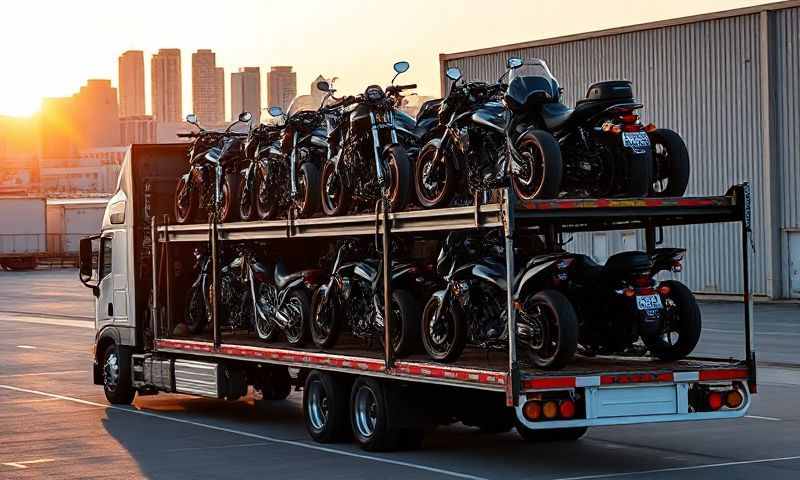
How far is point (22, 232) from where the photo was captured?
86125mm

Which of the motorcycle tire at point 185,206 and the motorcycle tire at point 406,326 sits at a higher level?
the motorcycle tire at point 185,206

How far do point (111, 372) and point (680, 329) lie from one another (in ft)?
29.1

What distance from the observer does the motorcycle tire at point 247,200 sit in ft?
58.1

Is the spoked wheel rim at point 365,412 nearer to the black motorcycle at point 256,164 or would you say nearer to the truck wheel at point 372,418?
the truck wheel at point 372,418

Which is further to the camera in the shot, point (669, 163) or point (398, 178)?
point (398, 178)

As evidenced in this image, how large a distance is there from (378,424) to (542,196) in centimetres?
277

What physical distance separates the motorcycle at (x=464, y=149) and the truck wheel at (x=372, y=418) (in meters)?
1.77

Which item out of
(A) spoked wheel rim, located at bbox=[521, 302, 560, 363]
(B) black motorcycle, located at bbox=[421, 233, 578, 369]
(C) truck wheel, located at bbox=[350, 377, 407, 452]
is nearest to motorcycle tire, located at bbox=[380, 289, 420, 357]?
Result: (B) black motorcycle, located at bbox=[421, 233, 578, 369]

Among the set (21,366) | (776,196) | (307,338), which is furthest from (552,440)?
(776,196)

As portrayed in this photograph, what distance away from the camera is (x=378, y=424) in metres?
14.3

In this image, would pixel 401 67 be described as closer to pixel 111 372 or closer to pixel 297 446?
pixel 297 446

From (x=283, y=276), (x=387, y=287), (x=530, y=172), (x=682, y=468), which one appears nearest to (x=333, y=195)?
(x=283, y=276)

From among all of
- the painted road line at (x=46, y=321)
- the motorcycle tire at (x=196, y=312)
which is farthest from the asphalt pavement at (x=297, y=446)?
the painted road line at (x=46, y=321)

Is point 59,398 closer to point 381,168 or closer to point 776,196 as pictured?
point 381,168
